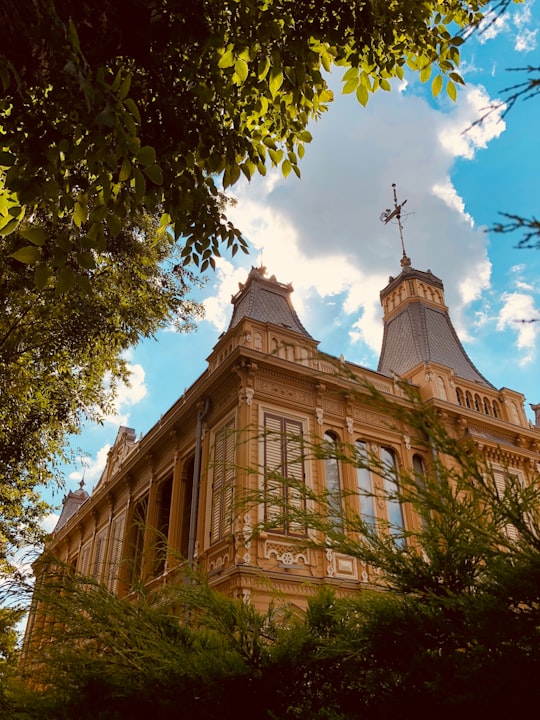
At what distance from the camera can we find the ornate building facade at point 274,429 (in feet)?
38.1

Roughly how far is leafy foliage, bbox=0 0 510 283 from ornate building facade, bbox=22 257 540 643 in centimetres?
491

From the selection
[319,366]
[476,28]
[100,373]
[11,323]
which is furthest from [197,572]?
[319,366]

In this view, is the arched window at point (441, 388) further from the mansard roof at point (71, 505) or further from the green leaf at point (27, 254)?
the mansard roof at point (71, 505)

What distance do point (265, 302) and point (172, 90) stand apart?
11.6m

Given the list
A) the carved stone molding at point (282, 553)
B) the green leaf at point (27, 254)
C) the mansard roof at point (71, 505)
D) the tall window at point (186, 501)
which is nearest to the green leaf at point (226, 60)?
the green leaf at point (27, 254)

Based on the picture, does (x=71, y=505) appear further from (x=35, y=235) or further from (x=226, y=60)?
(x=35, y=235)

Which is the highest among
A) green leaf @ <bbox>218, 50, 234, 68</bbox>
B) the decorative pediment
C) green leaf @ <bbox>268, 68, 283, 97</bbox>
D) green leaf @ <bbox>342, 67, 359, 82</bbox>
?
the decorative pediment

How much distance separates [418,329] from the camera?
18.9m

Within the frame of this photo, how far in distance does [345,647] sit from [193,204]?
158 inches

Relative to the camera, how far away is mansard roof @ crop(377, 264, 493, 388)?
59.0 ft

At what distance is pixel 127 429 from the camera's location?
2191cm

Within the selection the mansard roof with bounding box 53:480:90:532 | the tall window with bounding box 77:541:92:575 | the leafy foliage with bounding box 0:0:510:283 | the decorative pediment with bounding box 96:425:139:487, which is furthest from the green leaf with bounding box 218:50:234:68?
the mansard roof with bounding box 53:480:90:532

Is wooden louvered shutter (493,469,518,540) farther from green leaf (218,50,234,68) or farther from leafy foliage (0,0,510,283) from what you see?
green leaf (218,50,234,68)

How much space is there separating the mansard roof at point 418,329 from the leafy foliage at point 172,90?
11.8m
